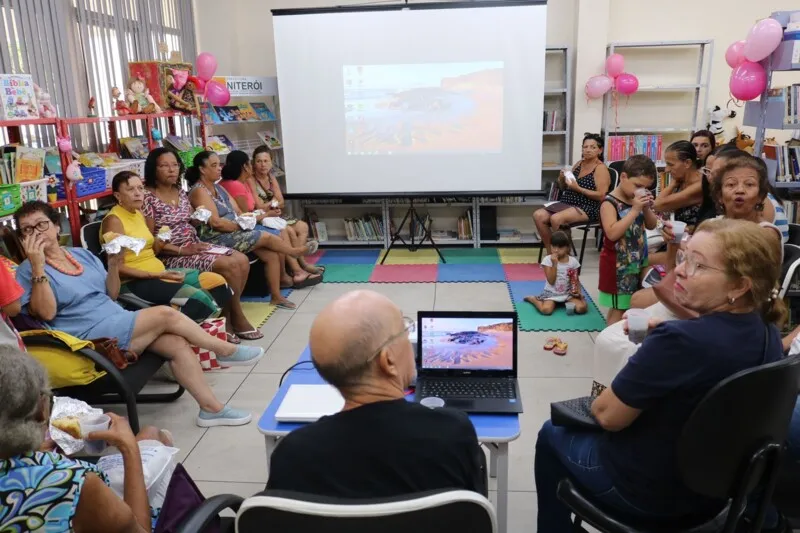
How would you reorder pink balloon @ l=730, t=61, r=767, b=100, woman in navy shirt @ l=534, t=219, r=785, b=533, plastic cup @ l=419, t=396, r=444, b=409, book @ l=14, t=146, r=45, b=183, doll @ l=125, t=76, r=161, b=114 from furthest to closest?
doll @ l=125, t=76, r=161, b=114 < pink balloon @ l=730, t=61, r=767, b=100 < book @ l=14, t=146, r=45, b=183 < plastic cup @ l=419, t=396, r=444, b=409 < woman in navy shirt @ l=534, t=219, r=785, b=533

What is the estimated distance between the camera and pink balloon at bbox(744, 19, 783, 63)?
148 inches

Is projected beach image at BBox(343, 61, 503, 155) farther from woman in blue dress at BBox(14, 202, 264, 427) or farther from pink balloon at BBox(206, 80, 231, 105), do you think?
woman in blue dress at BBox(14, 202, 264, 427)

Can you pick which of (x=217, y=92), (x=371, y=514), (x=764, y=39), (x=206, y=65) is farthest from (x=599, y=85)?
(x=371, y=514)

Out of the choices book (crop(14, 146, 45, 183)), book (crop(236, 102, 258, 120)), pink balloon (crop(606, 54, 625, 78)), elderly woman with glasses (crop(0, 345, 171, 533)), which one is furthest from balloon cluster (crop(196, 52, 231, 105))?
elderly woman with glasses (crop(0, 345, 171, 533))

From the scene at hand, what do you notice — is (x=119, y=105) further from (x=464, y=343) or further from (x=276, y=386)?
(x=464, y=343)

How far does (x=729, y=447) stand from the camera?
144cm

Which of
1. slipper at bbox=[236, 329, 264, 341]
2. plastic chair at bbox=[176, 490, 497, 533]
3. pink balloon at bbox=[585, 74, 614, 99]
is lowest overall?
slipper at bbox=[236, 329, 264, 341]

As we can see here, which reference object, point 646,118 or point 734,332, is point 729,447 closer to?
point 734,332

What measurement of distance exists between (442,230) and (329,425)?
5552mm

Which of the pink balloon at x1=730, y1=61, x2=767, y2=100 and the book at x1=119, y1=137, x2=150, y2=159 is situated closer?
the pink balloon at x1=730, y1=61, x2=767, y2=100

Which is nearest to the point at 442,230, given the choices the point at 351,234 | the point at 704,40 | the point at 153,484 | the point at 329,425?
the point at 351,234

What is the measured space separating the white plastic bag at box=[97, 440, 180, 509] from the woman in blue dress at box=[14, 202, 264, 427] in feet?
3.37

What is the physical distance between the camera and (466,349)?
2.17m

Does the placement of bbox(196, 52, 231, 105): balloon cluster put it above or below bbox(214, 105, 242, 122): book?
above
